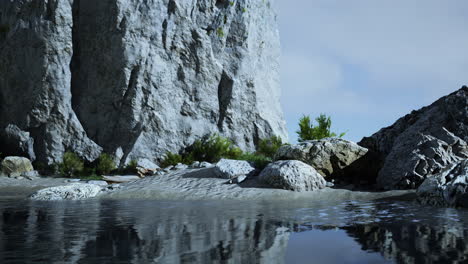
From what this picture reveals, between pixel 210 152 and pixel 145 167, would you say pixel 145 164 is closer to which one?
pixel 145 167

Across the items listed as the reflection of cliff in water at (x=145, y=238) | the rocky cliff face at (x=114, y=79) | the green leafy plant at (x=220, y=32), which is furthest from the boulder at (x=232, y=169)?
the green leafy plant at (x=220, y=32)

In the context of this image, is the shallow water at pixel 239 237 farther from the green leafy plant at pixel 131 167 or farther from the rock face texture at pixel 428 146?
the green leafy plant at pixel 131 167

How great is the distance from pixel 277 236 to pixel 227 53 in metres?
21.6

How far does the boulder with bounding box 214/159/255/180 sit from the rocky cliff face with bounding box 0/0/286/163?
9954 millimetres

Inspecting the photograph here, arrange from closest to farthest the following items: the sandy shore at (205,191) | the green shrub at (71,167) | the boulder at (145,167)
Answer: the sandy shore at (205,191) < the boulder at (145,167) < the green shrub at (71,167)

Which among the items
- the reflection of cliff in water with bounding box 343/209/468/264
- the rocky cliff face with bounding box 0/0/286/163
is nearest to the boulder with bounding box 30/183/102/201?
the reflection of cliff in water with bounding box 343/209/468/264

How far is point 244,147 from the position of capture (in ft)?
80.3

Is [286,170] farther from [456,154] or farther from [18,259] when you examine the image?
[18,259]

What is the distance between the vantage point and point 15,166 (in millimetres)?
19391

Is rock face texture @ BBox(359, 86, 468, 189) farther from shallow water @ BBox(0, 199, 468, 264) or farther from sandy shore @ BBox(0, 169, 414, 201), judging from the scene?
shallow water @ BBox(0, 199, 468, 264)

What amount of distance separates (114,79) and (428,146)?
16445mm

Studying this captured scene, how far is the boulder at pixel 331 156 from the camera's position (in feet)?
39.6

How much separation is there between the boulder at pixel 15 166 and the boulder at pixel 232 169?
11935 millimetres

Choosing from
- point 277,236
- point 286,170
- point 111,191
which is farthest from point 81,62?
point 277,236
